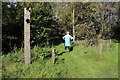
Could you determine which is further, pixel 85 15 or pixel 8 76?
pixel 85 15

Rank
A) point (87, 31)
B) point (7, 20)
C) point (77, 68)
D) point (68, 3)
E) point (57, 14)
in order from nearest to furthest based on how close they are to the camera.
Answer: point (77, 68)
point (7, 20)
point (87, 31)
point (68, 3)
point (57, 14)

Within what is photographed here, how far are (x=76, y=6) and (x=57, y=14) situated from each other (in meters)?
2.48

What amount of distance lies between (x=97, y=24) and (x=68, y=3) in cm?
439

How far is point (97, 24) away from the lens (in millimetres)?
13695

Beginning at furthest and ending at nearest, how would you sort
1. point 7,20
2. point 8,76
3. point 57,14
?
point 57,14
point 7,20
point 8,76

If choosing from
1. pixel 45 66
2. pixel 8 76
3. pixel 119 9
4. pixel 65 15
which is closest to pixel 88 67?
pixel 45 66

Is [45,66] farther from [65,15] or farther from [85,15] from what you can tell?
[85,15]

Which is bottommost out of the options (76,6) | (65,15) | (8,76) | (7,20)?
(8,76)

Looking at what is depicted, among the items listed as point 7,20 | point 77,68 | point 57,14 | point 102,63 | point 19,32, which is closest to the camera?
point 77,68

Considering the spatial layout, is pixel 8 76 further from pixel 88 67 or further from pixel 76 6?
pixel 76 6

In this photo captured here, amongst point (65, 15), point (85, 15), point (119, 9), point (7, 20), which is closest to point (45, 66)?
point (7, 20)

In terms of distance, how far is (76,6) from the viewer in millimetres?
12695

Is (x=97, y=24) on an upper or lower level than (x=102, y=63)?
upper

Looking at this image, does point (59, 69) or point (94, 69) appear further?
point (94, 69)
